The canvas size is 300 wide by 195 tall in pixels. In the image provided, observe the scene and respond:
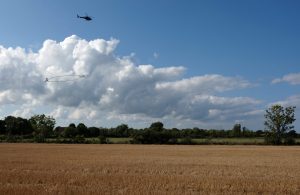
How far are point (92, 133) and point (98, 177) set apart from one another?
12758cm

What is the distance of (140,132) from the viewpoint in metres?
106

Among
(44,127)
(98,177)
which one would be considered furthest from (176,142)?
(98,177)

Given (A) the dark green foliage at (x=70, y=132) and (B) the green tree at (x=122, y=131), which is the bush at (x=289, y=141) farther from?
(A) the dark green foliage at (x=70, y=132)

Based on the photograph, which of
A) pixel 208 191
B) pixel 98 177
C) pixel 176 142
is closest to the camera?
pixel 208 191

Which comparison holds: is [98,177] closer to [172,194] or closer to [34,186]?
[34,186]

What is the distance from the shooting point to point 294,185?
19609 millimetres

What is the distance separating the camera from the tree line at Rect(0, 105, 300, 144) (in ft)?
346

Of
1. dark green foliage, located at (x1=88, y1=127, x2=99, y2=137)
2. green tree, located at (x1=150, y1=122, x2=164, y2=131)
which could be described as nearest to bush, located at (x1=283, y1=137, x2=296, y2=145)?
green tree, located at (x1=150, y1=122, x2=164, y2=131)

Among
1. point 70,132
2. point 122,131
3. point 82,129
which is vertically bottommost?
point 70,132

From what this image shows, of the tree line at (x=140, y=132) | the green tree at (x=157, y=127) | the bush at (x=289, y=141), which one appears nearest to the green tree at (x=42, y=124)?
the tree line at (x=140, y=132)

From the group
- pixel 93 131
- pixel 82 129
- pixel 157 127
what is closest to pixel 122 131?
pixel 93 131

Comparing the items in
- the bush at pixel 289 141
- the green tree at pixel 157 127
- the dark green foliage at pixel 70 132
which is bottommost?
the bush at pixel 289 141

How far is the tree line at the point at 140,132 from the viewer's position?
106 meters

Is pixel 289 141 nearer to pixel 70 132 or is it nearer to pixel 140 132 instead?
pixel 140 132
